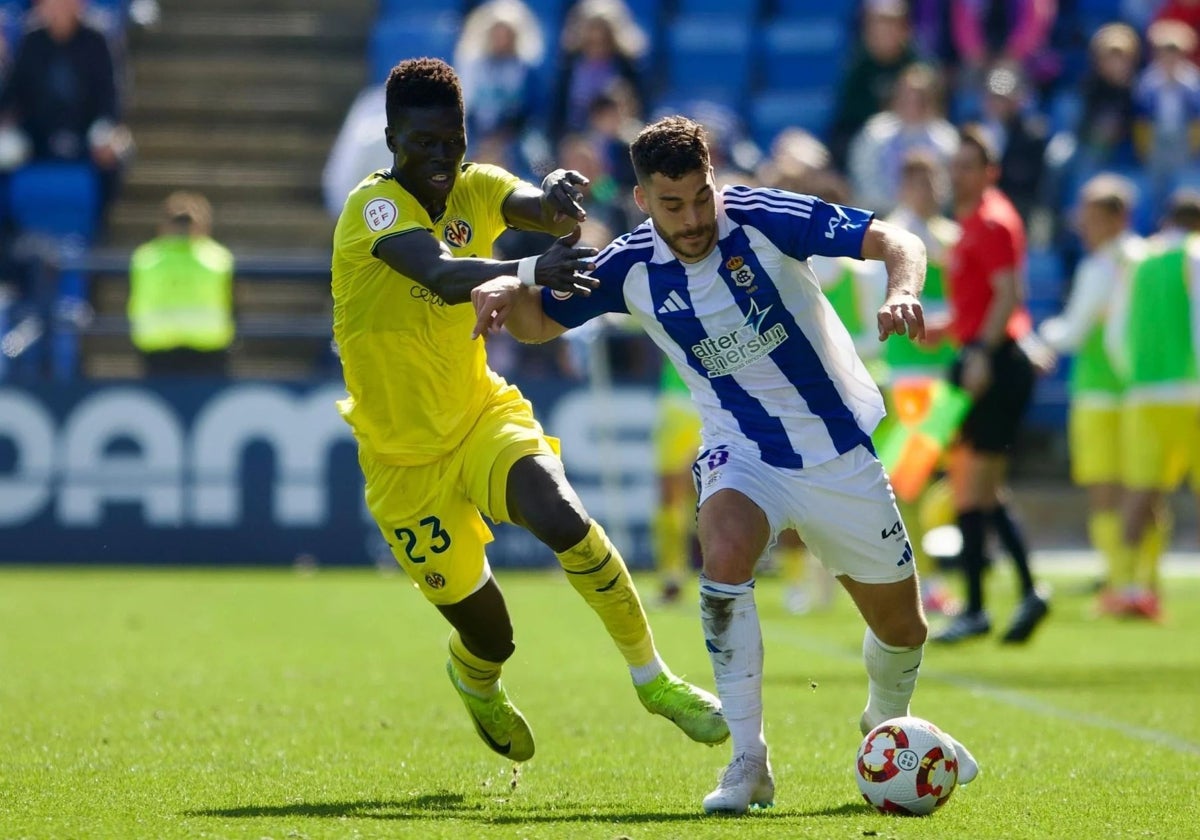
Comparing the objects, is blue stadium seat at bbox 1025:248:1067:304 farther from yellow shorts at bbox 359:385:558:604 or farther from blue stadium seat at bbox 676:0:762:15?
yellow shorts at bbox 359:385:558:604

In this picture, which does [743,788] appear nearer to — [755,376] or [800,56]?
[755,376]

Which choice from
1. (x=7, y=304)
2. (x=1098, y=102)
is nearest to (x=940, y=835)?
(x=7, y=304)

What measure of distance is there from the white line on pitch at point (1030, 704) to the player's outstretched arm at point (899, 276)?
2414 millimetres

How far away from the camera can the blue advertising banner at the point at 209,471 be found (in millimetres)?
16266

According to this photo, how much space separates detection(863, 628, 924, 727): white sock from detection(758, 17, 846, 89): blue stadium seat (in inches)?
629

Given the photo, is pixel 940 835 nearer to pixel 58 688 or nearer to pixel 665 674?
pixel 665 674

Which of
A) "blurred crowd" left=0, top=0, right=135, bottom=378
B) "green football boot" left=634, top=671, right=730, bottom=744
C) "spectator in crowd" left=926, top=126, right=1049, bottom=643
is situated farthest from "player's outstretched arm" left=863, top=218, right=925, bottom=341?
"blurred crowd" left=0, top=0, right=135, bottom=378

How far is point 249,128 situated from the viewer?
71.5 feet

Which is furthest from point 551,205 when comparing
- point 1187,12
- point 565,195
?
point 1187,12

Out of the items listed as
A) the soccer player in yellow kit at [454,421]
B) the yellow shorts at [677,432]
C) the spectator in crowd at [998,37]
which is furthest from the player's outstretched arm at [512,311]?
the spectator in crowd at [998,37]

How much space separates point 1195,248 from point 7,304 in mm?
9812

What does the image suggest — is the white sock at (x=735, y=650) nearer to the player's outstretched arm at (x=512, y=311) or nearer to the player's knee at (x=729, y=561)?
the player's knee at (x=729, y=561)

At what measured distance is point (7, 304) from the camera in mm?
17109

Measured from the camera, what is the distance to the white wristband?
20.1 ft
